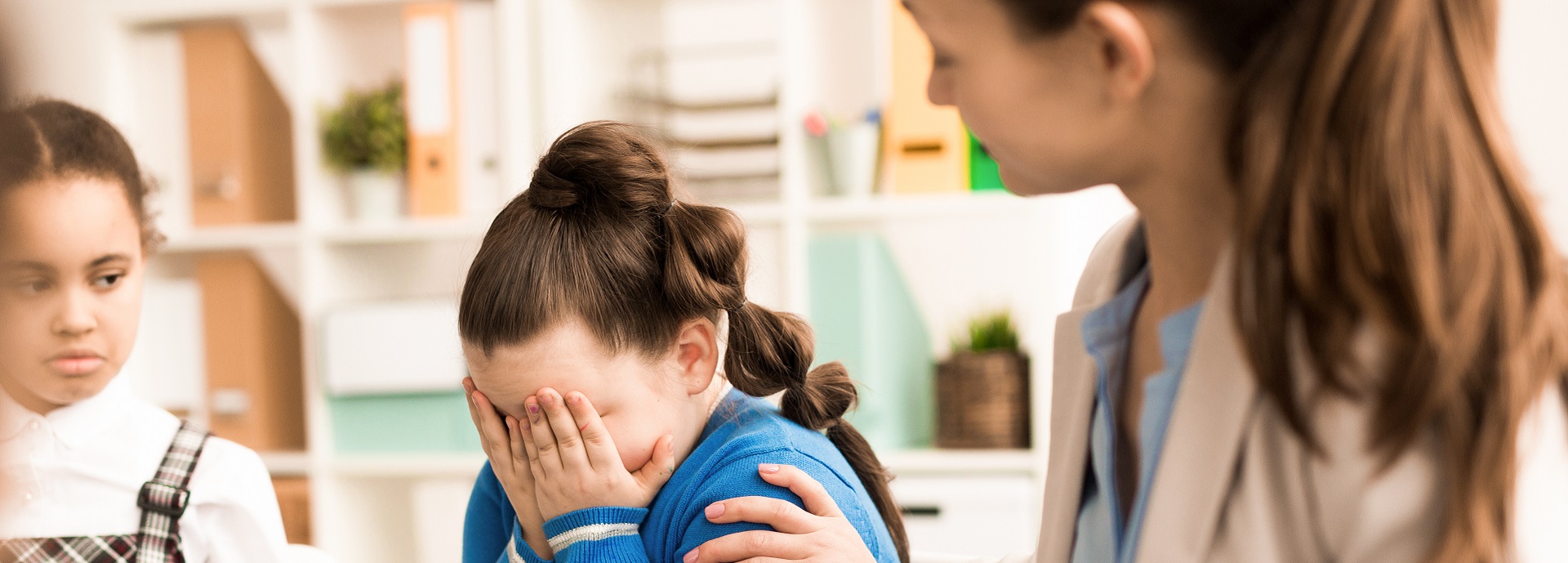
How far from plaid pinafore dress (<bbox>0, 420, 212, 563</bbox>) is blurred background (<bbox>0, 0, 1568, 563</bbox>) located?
1141 mm

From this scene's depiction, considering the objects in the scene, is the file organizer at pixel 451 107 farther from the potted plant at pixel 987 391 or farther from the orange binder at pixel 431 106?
the potted plant at pixel 987 391

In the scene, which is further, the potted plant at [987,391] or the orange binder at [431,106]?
the orange binder at [431,106]

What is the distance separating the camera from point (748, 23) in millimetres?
2240

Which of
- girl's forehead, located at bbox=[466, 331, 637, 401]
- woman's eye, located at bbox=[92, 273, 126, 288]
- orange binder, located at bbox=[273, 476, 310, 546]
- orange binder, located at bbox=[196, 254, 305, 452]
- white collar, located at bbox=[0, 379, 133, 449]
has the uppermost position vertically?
woman's eye, located at bbox=[92, 273, 126, 288]

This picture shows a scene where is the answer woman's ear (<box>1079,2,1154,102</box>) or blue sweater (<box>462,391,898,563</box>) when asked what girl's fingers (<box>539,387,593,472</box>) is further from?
woman's ear (<box>1079,2,1154,102</box>)

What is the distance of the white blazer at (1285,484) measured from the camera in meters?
0.53

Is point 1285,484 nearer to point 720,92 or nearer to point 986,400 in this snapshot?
point 986,400

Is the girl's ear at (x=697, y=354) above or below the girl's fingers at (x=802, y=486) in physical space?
above

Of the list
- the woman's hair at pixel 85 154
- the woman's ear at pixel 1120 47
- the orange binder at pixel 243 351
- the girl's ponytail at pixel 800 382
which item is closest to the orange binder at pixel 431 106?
the orange binder at pixel 243 351

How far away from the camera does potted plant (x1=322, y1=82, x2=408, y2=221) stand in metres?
2.16

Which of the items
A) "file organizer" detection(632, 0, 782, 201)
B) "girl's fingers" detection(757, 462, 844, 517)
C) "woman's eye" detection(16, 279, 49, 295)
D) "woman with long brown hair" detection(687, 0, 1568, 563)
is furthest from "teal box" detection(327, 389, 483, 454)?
"woman with long brown hair" detection(687, 0, 1568, 563)

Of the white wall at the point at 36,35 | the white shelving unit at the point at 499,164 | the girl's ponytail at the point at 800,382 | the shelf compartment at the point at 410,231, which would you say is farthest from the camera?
the shelf compartment at the point at 410,231

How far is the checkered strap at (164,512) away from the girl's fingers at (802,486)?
47cm

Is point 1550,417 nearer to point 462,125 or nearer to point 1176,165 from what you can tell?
point 1176,165
